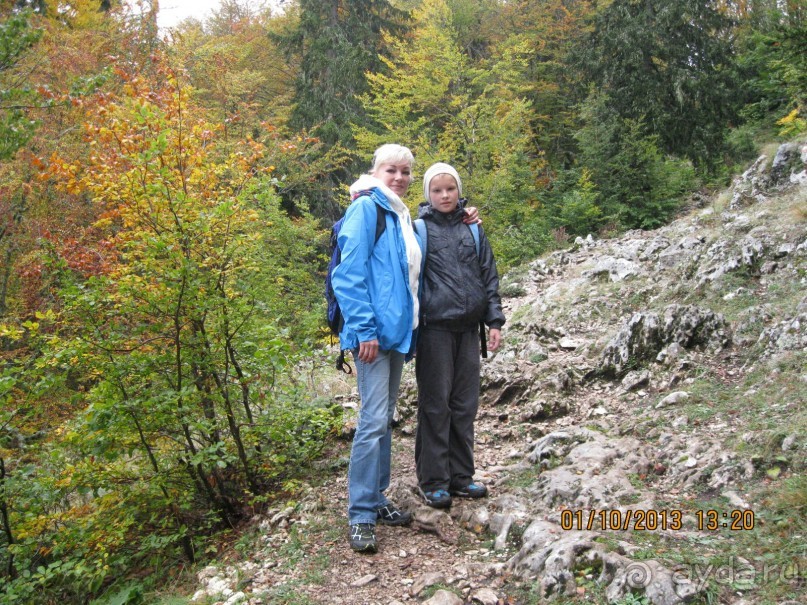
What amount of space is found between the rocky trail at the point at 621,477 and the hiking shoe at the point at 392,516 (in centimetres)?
5

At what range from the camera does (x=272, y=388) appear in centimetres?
407

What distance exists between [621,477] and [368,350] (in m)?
1.72

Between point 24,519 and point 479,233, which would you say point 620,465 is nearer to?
point 479,233

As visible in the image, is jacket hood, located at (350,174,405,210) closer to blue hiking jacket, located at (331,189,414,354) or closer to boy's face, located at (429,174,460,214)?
blue hiking jacket, located at (331,189,414,354)

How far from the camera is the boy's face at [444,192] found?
335 cm

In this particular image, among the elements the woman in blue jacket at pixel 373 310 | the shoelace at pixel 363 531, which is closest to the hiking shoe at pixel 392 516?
the woman in blue jacket at pixel 373 310

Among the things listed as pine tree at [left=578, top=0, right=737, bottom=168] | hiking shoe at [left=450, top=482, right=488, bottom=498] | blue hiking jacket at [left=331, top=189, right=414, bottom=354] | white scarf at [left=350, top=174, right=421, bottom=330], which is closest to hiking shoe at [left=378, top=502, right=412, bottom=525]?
hiking shoe at [left=450, top=482, right=488, bottom=498]

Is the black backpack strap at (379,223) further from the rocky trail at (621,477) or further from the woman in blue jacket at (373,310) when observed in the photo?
the rocky trail at (621,477)

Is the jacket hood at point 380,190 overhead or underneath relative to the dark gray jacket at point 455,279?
overhead

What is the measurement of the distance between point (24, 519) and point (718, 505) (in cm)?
432

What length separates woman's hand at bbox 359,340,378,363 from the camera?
285cm

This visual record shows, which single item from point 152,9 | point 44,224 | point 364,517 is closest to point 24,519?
point 364,517

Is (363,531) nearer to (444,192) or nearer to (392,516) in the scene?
(392,516)

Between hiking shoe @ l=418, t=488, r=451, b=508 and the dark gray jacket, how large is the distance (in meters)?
0.98
